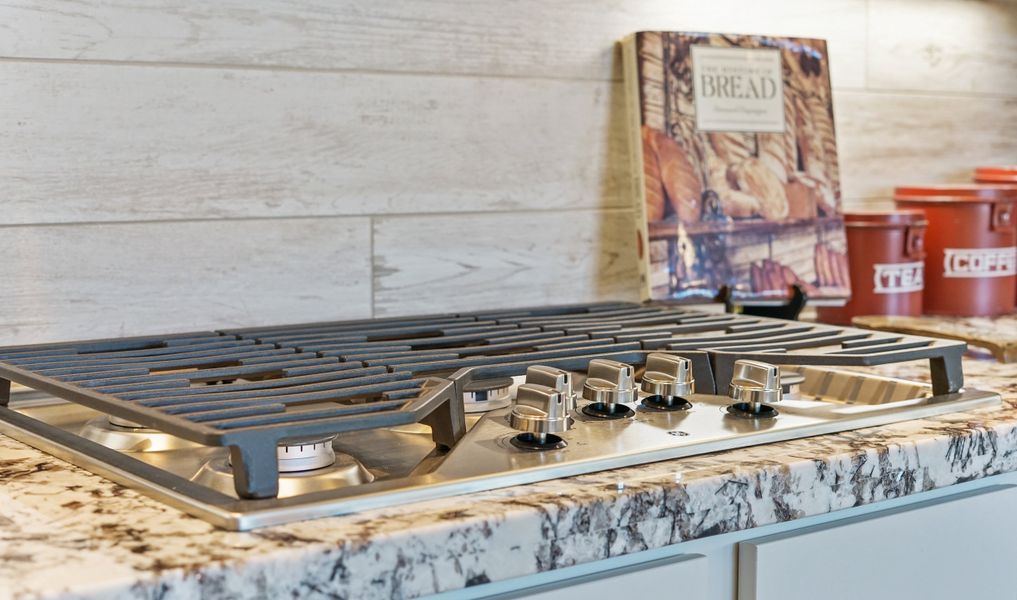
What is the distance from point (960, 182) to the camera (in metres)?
1.94

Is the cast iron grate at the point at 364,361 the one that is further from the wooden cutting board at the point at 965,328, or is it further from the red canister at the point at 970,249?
the red canister at the point at 970,249

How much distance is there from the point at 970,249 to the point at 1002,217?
6cm

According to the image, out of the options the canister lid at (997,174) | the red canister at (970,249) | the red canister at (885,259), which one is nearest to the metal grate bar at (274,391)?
the red canister at (885,259)

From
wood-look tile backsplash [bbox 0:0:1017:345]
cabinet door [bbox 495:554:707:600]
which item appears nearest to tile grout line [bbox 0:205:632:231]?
wood-look tile backsplash [bbox 0:0:1017:345]

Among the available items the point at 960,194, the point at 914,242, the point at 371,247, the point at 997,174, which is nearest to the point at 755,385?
the point at 371,247

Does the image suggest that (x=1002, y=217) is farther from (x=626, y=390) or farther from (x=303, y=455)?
(x=303, y=455)

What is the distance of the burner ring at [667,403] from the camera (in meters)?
0.96

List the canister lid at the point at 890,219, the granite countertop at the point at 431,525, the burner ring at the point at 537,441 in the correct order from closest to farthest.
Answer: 1. the granite countertop at the point at 431,525
2. the burner ring at the point at 537,441
3. the canister lid at the point at 890,219

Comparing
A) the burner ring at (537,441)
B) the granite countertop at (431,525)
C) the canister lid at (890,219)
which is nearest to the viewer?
the granite countertop at (431,525)

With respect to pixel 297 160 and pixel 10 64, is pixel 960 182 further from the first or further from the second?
pixel 10 64

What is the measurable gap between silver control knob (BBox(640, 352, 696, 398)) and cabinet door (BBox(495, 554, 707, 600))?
0.57 ft

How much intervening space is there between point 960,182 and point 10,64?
4.98 feet

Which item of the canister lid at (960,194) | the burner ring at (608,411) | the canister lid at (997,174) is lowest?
the burner ring at (608,411)

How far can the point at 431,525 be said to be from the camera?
0.68m
